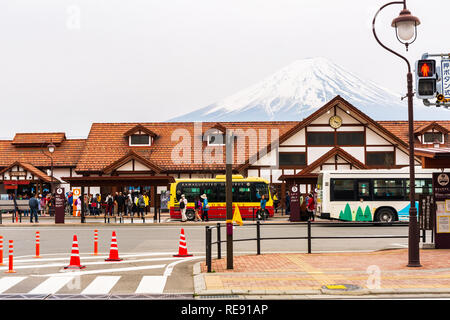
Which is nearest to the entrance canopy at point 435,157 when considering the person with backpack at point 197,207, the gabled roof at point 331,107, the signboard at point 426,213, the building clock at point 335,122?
the signboard at point 426,213

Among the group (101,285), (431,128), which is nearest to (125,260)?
(101,285)

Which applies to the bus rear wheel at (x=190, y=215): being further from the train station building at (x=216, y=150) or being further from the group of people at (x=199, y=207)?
the train station building at (x=216, y=150)

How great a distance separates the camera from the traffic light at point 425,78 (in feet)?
45.4

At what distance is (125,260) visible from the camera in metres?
15.4

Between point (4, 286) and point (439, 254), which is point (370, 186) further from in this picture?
point (4, 286)

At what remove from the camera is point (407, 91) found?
532 inches

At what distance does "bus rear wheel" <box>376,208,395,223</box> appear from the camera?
2941 centimetres

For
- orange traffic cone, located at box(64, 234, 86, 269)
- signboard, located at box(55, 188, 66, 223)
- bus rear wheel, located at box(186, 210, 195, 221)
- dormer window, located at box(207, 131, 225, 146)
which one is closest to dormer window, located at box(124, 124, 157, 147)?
dormer window, located at box(207, 131, 225, 146)

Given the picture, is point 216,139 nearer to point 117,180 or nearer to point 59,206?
point 117,180

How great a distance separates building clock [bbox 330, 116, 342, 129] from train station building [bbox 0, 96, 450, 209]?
8cm

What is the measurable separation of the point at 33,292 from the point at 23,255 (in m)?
6.83

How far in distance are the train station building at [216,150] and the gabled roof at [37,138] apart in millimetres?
89

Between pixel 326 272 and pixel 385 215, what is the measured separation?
18450mm
